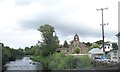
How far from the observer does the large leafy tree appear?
9275 centimetres

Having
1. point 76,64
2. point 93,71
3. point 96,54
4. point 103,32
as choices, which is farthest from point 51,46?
point 93,71

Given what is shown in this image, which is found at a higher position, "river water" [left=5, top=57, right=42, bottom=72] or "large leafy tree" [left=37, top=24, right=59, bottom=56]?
"large leafy tree" [left=37, top=24, right=59, bottom=56]

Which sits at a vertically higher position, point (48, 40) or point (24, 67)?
point (48, 40)

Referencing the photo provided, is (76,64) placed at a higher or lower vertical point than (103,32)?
lower

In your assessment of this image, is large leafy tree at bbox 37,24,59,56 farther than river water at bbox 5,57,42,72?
Yes

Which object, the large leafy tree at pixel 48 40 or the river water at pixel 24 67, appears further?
the large leafy tree at pixel 48 40

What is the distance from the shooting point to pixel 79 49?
11006cm

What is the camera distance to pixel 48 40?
9412 centimetres

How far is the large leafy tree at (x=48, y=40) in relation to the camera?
304 ft

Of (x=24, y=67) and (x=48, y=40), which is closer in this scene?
(x=24, y=67)

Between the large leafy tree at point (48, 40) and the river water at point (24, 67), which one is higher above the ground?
the large leafy tree at point (48, 40)

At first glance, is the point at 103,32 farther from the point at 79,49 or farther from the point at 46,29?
the point at 79,49

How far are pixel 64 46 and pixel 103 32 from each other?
81777 mm

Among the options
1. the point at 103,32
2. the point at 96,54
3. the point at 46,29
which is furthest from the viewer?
the point at 46,29
